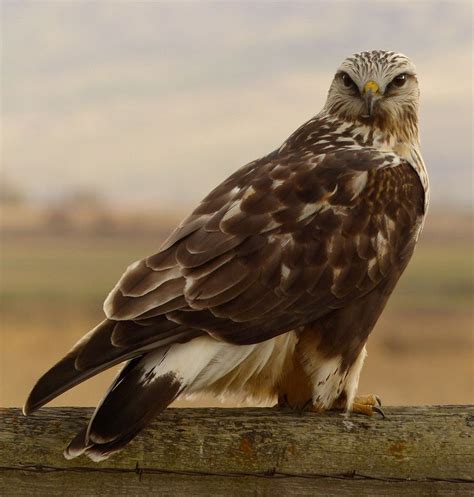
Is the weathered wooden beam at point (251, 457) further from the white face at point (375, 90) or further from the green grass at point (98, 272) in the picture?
the green grass at point (98, 272)

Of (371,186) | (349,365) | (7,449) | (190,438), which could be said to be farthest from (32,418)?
(371,186)

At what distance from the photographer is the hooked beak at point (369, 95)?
554 cm

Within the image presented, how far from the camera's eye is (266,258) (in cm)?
450

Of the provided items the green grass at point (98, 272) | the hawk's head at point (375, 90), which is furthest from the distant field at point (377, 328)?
the hawk's head at point (375, 90)

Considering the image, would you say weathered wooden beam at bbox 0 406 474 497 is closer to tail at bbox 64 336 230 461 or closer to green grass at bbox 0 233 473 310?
tail at bbox 64 336 230 461

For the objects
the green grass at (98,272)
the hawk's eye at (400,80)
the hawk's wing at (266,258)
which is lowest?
the green grass at (98,272)

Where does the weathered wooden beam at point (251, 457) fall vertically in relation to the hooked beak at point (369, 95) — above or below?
below

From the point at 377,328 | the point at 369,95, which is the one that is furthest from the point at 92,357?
the point at 377,328

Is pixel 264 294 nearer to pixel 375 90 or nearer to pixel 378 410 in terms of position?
pixel 378 410

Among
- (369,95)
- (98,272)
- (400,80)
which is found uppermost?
(400,80)

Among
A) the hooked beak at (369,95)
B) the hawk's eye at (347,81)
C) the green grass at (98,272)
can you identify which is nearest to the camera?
the hooked beak at (369,95)

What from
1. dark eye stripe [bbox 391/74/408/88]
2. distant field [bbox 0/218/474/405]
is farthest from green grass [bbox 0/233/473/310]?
dark eye stripe [bbox 391/74/408/88]

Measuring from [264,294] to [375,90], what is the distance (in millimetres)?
1581

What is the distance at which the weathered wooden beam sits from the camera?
12.4 ft
